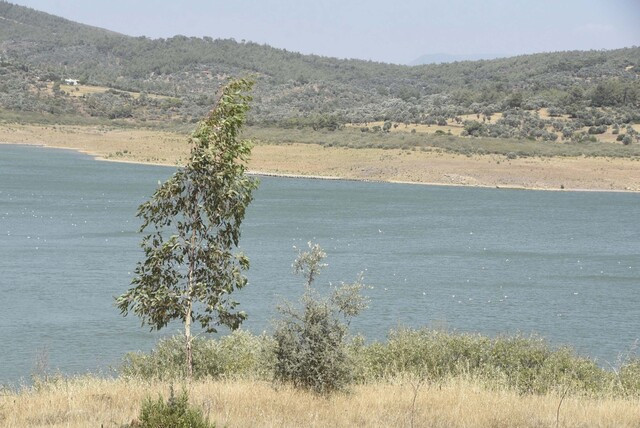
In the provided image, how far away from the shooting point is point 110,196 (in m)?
54.1

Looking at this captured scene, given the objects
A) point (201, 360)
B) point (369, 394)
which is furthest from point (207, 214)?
point (201, 360)

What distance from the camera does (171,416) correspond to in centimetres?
893

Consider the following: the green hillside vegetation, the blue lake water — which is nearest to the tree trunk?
the blue lake water

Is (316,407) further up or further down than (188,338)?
further down

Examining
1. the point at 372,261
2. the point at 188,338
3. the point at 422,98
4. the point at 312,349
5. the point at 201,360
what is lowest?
the point at 372,261

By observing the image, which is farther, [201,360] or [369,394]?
[201,360]

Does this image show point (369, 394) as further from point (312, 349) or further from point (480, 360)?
point (480, 360)

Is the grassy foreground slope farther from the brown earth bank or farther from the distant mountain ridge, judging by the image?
the distant mountain ridge

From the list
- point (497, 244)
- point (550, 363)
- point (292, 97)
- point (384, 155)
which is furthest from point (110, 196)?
point (292, 97)

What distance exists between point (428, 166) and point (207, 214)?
61.2 m

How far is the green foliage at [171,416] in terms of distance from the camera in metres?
8.88

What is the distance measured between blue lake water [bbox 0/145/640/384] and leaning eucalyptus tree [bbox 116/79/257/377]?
326cm

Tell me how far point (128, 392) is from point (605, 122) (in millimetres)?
87218

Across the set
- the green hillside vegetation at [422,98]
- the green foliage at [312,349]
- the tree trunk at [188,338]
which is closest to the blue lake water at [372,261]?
the tree trunk at [188,338]
